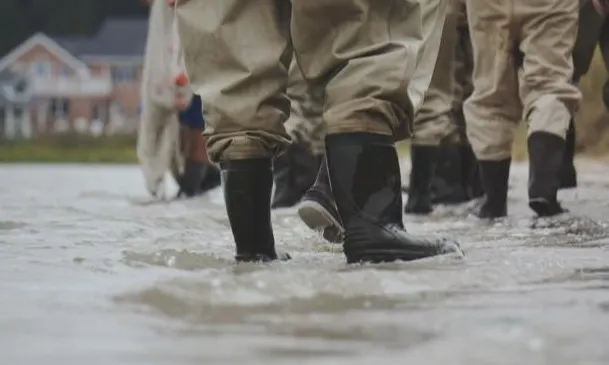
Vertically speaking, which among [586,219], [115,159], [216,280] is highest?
[216,280]

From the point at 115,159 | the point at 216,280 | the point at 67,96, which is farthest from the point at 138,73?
the point at 216,280

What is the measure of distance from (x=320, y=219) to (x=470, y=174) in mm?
2137

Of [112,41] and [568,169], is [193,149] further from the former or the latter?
[112,41]

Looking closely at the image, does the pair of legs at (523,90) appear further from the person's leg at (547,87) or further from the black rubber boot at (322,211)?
the black rubber boot at (322,211)

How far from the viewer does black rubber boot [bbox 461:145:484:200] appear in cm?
415

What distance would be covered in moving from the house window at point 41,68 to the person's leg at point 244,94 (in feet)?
110

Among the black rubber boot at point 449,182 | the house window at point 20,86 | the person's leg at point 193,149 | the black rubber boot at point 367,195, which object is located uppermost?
the black rubber boot at point 367,195

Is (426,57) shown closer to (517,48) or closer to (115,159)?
(517,48)

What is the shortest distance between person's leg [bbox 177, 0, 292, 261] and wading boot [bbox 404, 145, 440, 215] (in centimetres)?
165

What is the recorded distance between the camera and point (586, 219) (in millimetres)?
2777

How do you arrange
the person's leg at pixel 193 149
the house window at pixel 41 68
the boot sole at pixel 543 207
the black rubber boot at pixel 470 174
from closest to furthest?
1. the boot sole at pixel 543 207
2. the black rubber boot at pixel 470 174
3. the person's leg at pixel 193 149
4. the house window at pixel 41 68

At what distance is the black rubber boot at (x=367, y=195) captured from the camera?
68.5 inches

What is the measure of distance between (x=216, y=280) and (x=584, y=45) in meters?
2.28

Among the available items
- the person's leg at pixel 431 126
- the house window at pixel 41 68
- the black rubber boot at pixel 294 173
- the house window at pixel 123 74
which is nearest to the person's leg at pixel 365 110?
the person's leg at pixel 431 126
